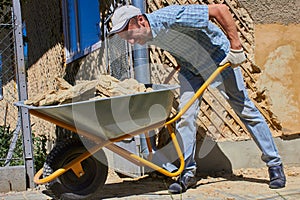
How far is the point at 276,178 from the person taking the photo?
2.95 meters

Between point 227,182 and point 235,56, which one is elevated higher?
point 235,56

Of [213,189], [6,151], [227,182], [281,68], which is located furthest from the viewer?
[6,151]

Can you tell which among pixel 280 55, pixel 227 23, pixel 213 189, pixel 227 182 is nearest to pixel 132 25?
pixel 227 23

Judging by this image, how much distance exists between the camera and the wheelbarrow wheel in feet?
9.11

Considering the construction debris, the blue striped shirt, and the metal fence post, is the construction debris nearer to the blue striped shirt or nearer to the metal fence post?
the blue striped shirt

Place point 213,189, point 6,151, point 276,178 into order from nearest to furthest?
point 276,178 → point 213,189 → point 6,151

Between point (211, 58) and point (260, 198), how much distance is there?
3.22 ft

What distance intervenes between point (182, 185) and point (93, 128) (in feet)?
2.54

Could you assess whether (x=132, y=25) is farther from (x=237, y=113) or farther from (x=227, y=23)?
(x=237, y=113)

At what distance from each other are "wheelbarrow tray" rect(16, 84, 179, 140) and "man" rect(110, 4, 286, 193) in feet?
1.16

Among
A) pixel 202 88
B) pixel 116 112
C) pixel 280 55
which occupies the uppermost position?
pixel 280 55

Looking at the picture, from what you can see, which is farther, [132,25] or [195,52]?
[195,52]

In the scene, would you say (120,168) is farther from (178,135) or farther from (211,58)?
(211,58)

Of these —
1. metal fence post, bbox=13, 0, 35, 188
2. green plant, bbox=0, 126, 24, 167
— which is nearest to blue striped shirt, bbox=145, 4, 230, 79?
metal fence post, bbox=13, 0, 35, 188
